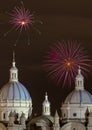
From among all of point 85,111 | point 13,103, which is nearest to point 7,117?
point 13,103

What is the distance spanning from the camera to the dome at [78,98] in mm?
136250

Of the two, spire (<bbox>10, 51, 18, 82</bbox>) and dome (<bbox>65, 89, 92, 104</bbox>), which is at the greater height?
spire (<bbox>10, 51, 18, 82</bbox>)

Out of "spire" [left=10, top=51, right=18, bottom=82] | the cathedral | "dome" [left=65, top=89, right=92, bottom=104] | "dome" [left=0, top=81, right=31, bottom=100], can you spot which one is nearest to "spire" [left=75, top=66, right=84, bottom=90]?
the cathedral

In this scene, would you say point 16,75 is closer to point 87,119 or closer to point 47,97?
point 47,97

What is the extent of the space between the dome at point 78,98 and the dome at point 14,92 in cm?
614

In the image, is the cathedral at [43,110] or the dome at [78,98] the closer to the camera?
the cathedral at [43,110]

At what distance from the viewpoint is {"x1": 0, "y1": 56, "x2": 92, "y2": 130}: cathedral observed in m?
131

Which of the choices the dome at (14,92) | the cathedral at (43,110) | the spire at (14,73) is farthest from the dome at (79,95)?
the spire at (14,73)

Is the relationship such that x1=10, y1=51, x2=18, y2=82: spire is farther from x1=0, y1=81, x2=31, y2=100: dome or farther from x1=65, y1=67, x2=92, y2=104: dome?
x1=65, y1=67, x2=92, y2=104: dome

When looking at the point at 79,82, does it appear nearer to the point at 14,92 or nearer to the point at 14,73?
the point at 14,92

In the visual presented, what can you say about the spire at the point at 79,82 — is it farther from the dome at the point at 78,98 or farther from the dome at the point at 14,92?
the dome at the point at 14,92

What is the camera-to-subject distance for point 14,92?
140000mm

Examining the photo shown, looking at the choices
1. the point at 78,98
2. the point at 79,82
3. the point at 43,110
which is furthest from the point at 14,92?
the point at 78,98

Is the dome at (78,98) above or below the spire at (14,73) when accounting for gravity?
below
